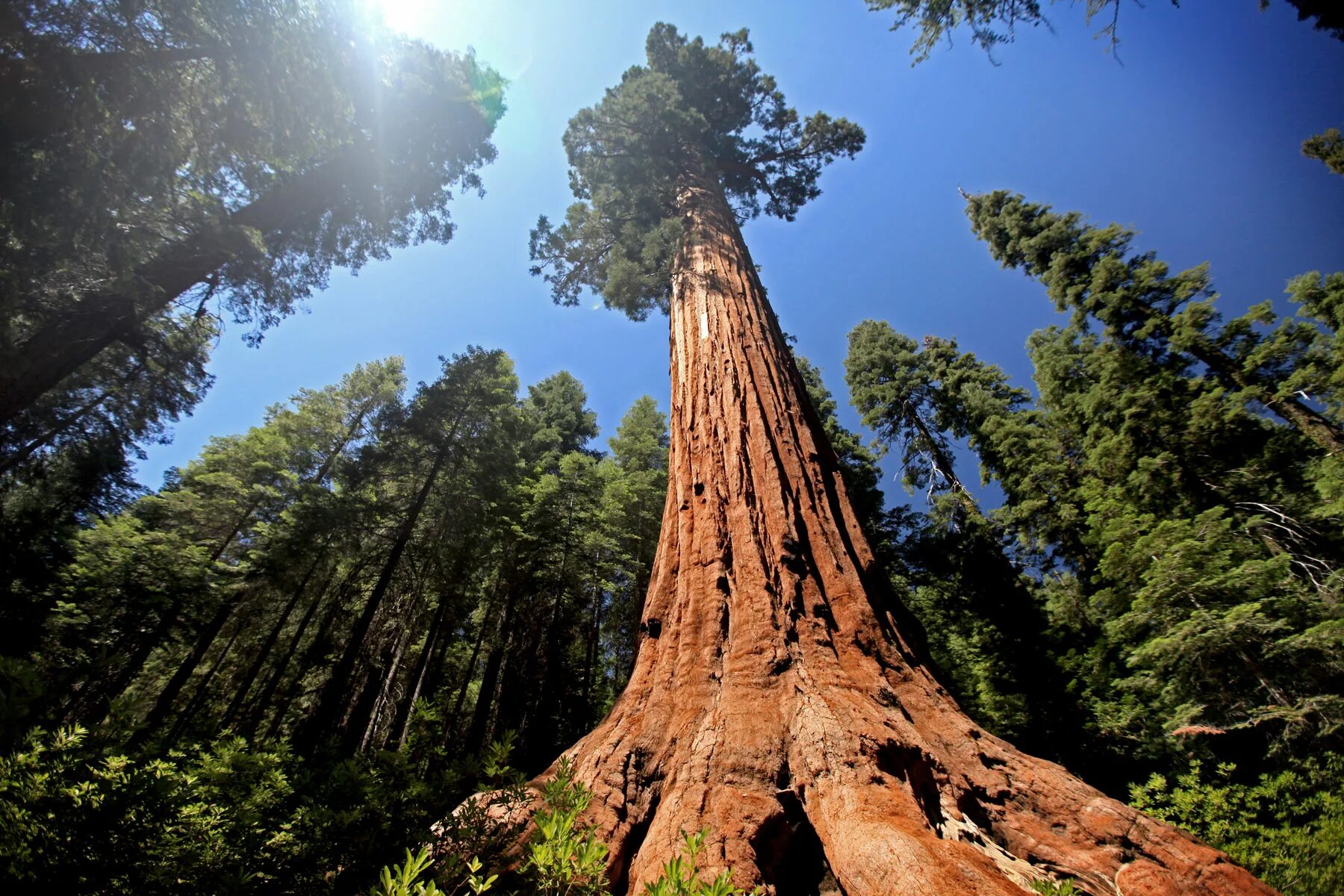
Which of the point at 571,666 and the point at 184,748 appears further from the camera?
the point at 571,666

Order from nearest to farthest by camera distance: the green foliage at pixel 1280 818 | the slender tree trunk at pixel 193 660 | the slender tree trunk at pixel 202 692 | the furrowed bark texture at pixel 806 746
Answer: the furrowed bark texture at pixel 806 746, the green foliage at pixel 1280 818, the slender tree trunk at pixel 193 660, the slender tree trunk at pixel 202 692

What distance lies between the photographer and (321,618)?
42.7 ft

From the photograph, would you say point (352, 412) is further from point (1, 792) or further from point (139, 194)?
point (1, 792)

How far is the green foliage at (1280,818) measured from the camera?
14.0 feet

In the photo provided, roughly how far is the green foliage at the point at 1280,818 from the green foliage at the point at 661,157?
9688 mm

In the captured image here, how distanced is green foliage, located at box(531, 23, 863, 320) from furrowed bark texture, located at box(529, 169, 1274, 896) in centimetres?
612

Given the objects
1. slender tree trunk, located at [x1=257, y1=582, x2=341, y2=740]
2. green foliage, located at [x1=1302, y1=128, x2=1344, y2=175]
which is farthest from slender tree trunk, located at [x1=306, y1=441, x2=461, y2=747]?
green foliage, located at [x1=1302, y1=128, x2=1344, y2=175]

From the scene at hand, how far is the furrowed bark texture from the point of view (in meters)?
1.74

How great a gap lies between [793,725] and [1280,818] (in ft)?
23.5

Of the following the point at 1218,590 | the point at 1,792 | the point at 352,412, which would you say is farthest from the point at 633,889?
the point at 352,412

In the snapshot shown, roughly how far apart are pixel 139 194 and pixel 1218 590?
15098mm

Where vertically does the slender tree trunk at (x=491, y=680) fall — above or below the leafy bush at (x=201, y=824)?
above

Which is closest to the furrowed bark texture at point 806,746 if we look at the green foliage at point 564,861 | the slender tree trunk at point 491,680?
the green foliage at point 564,861

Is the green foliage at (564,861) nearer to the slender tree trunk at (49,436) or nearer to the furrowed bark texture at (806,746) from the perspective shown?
the furrowed bark texture at (806,746)
